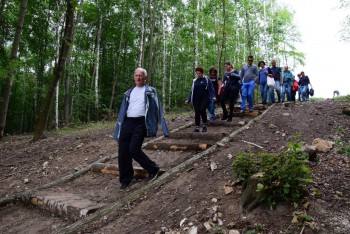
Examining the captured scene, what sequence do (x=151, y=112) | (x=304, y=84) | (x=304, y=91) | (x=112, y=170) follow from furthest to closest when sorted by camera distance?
(x=304, y=91), (x=304, y=84), (x=112, y=170), (x=151, y=112)

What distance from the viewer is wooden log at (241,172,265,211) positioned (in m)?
3.71

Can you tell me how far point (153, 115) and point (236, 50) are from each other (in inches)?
1178

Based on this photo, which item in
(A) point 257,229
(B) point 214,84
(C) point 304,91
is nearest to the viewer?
(A) point 257,229

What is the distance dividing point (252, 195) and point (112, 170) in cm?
379

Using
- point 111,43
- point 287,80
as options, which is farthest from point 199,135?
point 111,43

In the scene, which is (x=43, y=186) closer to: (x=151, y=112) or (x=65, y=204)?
(x=65, y=204)

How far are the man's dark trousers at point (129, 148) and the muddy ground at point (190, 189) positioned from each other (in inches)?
12.4

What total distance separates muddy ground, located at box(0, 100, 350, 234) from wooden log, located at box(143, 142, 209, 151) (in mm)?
234

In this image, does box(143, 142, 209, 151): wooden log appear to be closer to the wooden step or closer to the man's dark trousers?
the wooden step

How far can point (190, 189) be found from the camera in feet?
16.3

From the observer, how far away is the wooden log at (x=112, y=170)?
6152mm

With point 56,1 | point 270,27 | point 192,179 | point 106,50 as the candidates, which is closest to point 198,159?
point 192,179

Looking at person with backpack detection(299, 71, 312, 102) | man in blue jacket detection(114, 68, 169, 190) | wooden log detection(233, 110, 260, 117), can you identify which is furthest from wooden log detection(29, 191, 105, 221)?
person with backpack detection(299, 71, 312, 102)

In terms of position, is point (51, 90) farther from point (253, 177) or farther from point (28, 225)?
point (253, 177)
